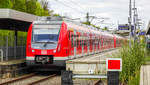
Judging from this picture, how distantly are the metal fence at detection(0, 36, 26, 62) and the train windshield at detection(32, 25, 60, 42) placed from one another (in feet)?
7.06

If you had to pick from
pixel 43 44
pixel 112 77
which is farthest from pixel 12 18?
pixel 112 77

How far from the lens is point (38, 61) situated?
50.0 ft

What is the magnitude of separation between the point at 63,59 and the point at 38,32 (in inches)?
78.8

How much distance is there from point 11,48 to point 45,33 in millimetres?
3503

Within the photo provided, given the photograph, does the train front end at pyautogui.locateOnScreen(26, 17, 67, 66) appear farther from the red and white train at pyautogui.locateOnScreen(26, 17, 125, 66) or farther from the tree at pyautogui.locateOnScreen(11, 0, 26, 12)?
the tree at pyautogui.locateOnScreen(11, 0, 26, 12)

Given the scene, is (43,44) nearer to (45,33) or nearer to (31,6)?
(45,33)

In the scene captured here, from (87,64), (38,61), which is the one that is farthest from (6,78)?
(87,64)

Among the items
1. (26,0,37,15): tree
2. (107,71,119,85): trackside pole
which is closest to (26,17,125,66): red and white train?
(107,71,119,85): trackside pole

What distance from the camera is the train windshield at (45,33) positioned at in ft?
50.9

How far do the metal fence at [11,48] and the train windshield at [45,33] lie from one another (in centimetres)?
215

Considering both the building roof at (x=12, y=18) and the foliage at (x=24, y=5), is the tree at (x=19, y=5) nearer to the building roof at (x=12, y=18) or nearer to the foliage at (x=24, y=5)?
the foliage at (x=24, y=5)

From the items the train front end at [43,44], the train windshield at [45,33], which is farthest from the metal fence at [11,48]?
the train windshield at [45,33]

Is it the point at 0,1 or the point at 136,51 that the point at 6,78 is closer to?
the point at 136,51

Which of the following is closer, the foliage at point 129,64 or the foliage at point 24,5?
the foliage at point 129,64
